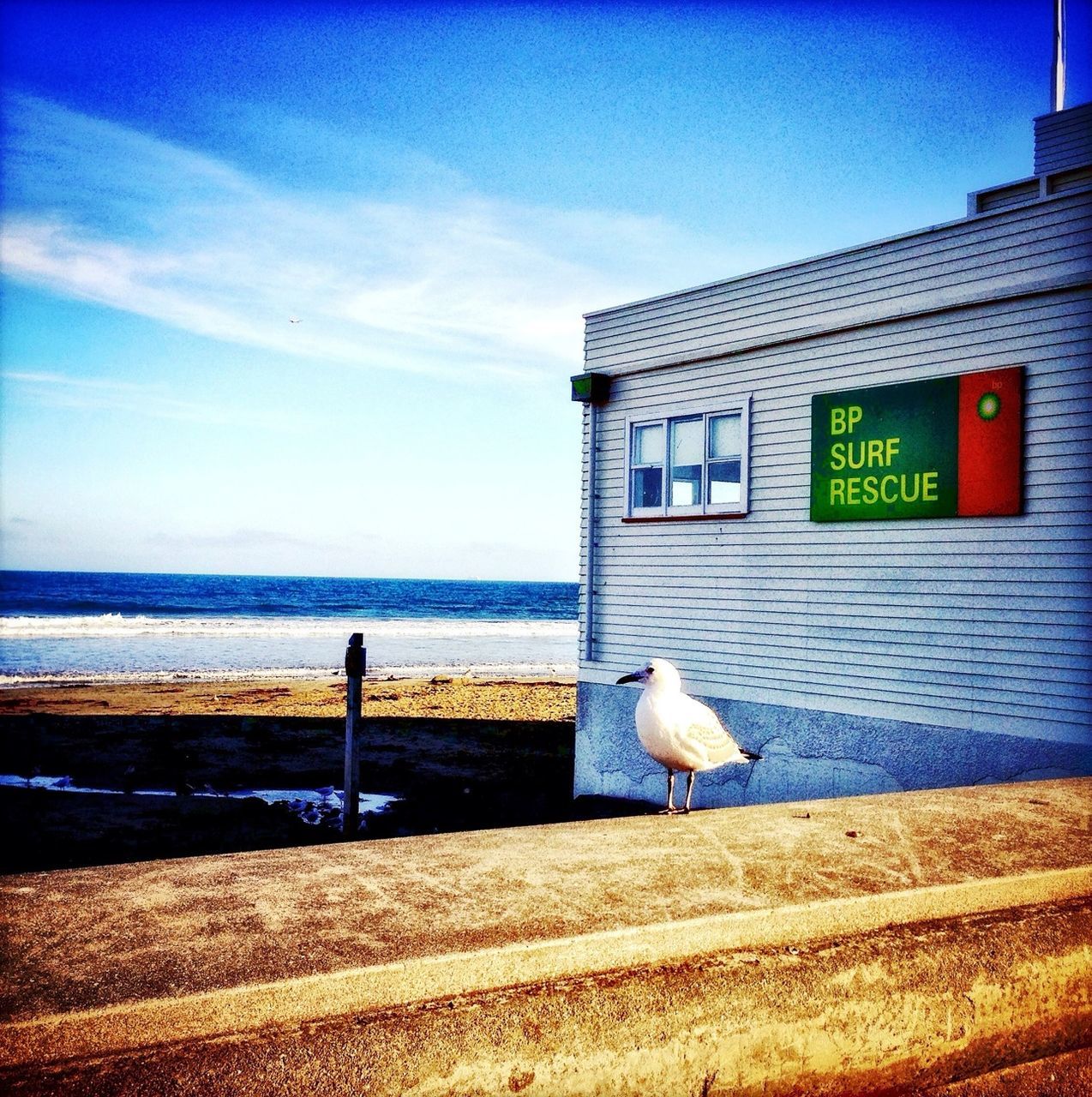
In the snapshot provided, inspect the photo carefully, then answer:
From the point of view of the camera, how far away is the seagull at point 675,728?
4609 millimetres

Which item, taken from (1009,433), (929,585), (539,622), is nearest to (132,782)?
(929,585)

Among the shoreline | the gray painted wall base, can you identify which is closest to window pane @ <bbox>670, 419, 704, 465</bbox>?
the gray painted wall base

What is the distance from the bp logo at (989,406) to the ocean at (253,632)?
19976 millimetres

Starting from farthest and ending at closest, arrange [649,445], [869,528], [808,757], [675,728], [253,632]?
[253,632], [649,445], [808,757], [869,528], [675,728]

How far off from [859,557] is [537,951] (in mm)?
7239

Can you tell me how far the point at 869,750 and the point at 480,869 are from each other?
6647 mm

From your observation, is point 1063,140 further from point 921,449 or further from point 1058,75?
point 921,449

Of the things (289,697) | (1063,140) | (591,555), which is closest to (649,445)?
(591,555)

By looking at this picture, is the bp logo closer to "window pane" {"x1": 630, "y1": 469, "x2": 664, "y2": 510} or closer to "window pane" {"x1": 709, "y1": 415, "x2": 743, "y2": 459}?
"window pane" {"x1": 709, "y1": 415, "x2": 743, "y2": 459}

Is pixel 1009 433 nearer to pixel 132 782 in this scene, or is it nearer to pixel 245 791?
pixel 245 791

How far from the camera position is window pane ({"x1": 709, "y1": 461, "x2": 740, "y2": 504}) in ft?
32.8

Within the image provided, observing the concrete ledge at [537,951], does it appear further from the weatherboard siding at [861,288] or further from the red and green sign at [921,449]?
the weatherboard siding at [861,288]

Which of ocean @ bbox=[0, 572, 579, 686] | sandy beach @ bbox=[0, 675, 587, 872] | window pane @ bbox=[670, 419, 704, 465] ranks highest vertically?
window pane @ bbox=[670, 419, 704, 465]

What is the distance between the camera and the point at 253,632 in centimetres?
3953
